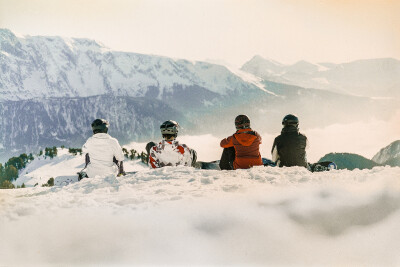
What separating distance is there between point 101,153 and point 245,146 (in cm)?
269

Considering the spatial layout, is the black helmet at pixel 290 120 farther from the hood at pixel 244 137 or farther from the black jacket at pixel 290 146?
the hood at pixel 244 137

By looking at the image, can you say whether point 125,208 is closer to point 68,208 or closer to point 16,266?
point 68,208

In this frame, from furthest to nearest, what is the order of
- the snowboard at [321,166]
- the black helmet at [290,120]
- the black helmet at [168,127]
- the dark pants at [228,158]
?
1. the snowboard at [321,166]
2. the dark pants at [228,158]
3. the black helmet at [290,120]
4. the black helmet at [168,127]

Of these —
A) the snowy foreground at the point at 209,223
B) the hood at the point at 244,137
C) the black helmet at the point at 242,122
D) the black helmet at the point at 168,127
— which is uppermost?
the black helmet at the point at 242,122

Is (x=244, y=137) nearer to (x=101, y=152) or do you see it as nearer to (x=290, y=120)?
(x=290, y=120)

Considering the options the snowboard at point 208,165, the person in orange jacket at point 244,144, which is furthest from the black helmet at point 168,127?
the snowboard at point 208,165

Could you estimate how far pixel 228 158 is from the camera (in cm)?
757

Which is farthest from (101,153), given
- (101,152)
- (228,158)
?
(228,158)

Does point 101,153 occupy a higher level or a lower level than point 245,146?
lower

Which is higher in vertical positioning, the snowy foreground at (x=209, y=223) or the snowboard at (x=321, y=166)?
the snowboard at (x=321, y=166)

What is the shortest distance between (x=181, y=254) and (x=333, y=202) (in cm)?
238

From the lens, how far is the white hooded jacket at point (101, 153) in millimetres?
6820

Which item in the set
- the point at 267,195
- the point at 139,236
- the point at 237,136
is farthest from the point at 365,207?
the point at 139,236

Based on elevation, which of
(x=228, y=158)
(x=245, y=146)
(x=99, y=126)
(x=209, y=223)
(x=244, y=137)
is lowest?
(x=209, y=223)
